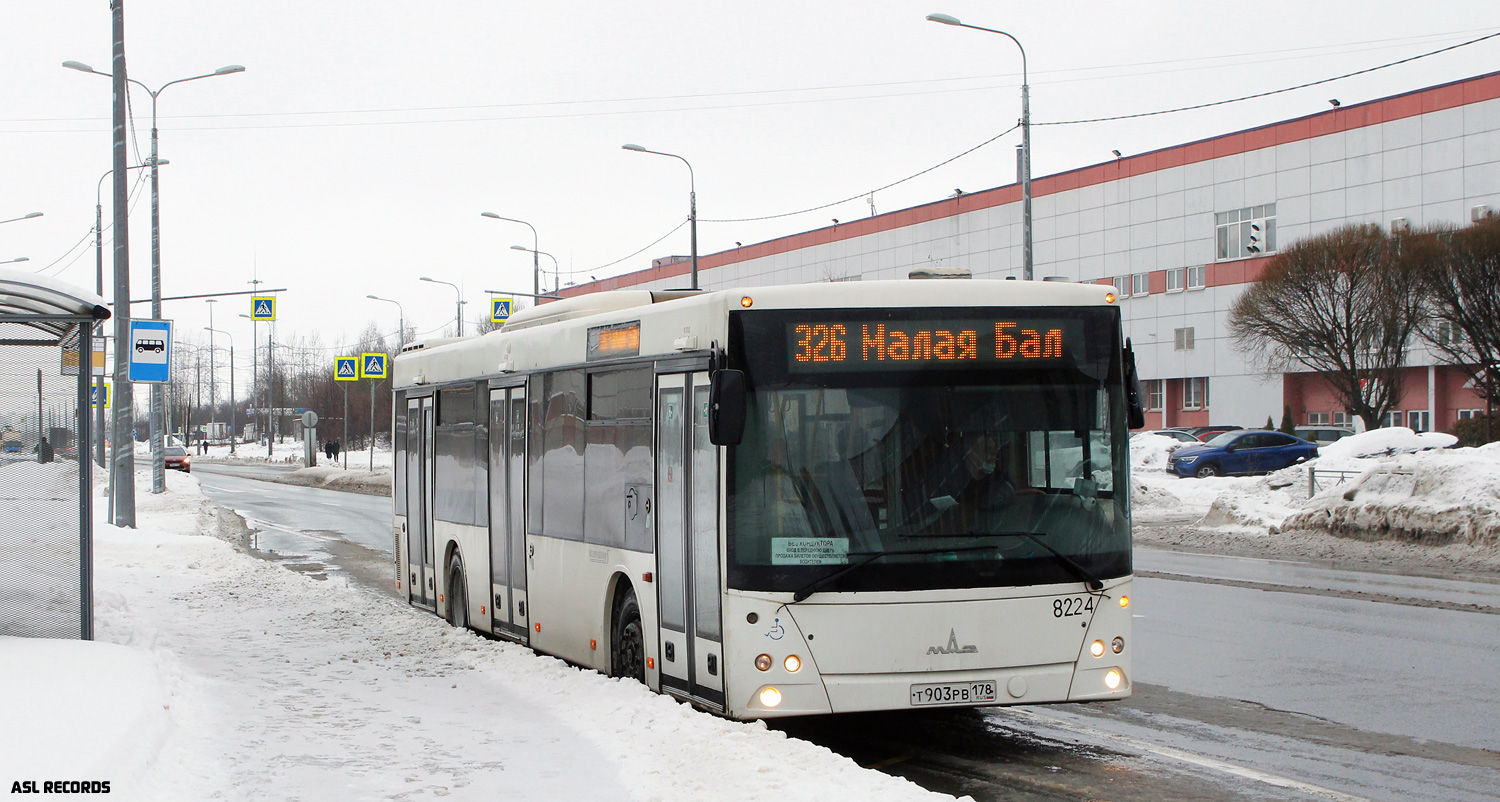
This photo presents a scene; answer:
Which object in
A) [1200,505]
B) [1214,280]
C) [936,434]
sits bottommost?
[1200,505]

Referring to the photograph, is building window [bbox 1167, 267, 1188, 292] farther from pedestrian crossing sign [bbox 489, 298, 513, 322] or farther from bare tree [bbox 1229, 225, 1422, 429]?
pedestrian crossing sign [bbox 489, 298, 513, 322]

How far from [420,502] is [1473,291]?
3330cm

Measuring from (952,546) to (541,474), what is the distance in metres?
4.25

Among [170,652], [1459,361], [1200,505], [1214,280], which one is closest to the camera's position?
[170,652]

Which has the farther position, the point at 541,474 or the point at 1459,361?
the point at 1459,361

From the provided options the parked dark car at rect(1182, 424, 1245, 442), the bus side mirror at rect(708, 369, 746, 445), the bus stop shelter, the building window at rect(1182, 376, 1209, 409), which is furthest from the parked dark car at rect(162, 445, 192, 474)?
the bus side mirror at rect(708, 369, 746, 445)

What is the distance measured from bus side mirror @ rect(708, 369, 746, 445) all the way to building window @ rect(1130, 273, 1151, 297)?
185 ft

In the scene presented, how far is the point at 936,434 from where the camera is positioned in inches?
301

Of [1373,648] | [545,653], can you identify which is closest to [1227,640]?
[1373,648]

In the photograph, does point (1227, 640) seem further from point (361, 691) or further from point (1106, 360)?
point (361, 691)

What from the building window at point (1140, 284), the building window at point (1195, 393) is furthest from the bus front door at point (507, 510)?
the building window at point (1140, 284)

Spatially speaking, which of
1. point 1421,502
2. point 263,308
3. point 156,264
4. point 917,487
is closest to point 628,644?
point 917,487

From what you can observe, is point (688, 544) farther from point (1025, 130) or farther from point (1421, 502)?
point (1025, 130)

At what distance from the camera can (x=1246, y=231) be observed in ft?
185
